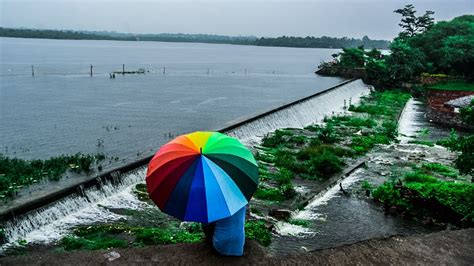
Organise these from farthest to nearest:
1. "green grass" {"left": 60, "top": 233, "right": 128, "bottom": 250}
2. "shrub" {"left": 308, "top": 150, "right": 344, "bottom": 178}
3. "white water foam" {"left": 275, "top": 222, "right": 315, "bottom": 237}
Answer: "shrub" {"left": 308, "top": 150, "right": 344, "bottom": 178} → "white water foam" {"left": 275, "top": 222, "right": 315, "bottom": 237} → "green grass" {"left": 60, "top": 233, "right": 128, "bottom": 250}

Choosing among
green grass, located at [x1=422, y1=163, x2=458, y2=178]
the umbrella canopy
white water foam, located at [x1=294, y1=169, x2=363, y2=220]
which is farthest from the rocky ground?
green grass, located at [x1=422, y1=163, x2=458, y2=178]

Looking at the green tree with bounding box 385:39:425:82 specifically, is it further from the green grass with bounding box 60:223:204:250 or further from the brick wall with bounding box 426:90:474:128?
the green grass with bounding box 60:223:204:250

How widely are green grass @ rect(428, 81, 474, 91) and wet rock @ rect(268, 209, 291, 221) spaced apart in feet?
116

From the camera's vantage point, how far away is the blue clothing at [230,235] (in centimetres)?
685

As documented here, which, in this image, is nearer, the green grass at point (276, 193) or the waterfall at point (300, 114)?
the green grass at point (276, 193)

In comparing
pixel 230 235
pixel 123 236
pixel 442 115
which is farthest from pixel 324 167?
pixel 442 115

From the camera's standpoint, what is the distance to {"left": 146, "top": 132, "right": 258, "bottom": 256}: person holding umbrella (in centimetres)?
618

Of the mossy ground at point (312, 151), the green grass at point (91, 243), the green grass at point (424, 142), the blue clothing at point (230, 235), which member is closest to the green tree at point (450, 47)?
the mossy ground at point (312, 151)

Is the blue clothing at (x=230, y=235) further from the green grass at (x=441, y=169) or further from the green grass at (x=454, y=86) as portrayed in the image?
the green grass at (x=454, y=86)

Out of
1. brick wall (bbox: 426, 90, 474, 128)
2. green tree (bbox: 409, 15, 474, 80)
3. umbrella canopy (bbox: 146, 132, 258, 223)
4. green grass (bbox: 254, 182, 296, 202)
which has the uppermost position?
green tree (bbox: 409, 15, 474, 80)

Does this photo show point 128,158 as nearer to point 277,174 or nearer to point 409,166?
point 277,174

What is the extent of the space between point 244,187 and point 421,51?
53.9m

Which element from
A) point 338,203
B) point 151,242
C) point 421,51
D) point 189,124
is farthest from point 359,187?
point 421,51

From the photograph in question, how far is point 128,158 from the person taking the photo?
1930cm
